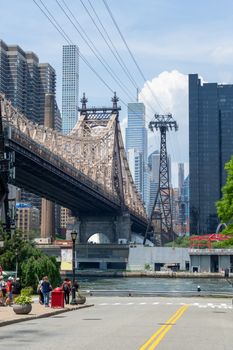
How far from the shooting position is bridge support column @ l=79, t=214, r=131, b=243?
514 feet

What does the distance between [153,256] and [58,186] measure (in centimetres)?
5372

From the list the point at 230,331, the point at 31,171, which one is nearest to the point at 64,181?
the point at 31,171

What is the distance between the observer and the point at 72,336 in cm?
1806

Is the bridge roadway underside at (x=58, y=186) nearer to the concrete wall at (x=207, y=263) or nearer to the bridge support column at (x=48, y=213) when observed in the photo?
the bridge support column at (x=48, y=213)

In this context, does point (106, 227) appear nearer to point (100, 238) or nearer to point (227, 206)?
point (100, 238)

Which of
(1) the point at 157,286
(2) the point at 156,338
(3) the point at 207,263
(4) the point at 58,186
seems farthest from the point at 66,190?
(2) the point at 156,338

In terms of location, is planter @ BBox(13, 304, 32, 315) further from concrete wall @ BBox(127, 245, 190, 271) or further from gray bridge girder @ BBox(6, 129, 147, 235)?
concrete wall @ BBox(127, 245, 190, 271)

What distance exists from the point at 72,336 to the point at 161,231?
563ft

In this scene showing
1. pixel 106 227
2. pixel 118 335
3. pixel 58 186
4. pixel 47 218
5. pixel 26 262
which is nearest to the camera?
pixel 118 335

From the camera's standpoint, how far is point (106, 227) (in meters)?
165

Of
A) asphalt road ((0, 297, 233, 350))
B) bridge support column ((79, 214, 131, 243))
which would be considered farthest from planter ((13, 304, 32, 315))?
bridge support column ((79, 214, 131, 243))

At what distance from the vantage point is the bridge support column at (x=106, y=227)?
157 meters

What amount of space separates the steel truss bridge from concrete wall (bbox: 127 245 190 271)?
9.19m

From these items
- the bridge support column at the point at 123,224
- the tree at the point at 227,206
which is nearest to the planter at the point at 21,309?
the tree at the point at 227,206
